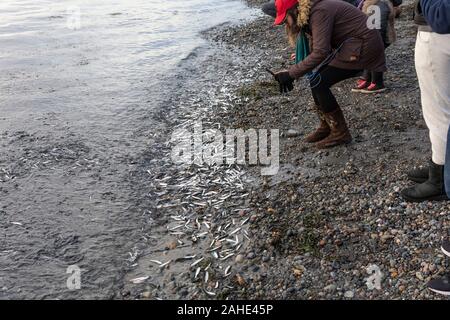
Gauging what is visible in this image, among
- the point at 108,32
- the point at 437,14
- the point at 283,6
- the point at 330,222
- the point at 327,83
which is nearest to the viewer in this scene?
the point at 437,14

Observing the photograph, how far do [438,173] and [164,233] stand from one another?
11.6 ft

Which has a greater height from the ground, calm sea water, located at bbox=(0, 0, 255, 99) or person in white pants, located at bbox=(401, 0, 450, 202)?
person in white pants, located at bbox=(401, 0, 450, 202)

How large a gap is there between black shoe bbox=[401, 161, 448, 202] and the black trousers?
6.74ft

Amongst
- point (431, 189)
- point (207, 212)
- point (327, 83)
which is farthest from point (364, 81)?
point (207, 212)

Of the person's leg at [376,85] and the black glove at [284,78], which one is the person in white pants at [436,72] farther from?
the person's leg at [376,85]

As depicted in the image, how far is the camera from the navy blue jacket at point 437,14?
387 cm

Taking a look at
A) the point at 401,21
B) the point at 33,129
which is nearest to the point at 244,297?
the point at 33,129

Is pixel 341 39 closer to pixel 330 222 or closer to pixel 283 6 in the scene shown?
pixel 283 6

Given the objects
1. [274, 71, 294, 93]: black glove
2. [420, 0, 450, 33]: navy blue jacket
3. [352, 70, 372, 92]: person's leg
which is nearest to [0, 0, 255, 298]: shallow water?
[274, 71, 294, 93]: black glove

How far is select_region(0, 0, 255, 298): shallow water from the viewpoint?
5.71 meters

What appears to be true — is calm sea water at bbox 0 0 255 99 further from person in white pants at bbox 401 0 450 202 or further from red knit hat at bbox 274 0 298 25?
person in white pants at bbox 401 0 450 202

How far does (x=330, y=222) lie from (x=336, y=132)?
87.4 inches

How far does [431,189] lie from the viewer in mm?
5223

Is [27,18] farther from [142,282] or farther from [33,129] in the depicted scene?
[142,282]
